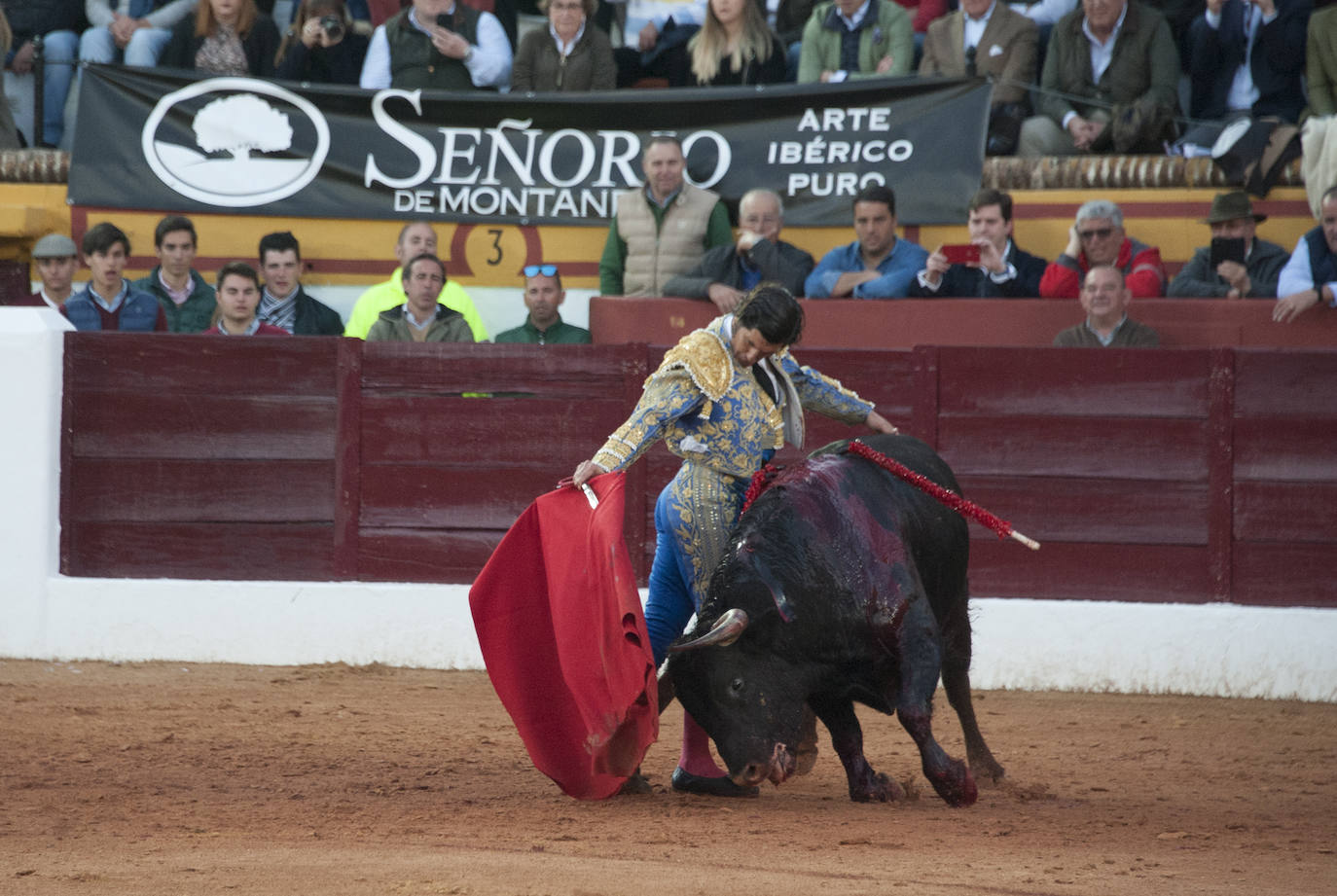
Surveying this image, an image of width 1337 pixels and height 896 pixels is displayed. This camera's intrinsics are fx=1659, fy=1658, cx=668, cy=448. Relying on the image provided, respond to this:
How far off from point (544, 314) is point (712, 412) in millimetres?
2913

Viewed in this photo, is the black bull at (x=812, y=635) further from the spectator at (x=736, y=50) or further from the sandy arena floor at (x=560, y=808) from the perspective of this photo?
the spectator at (x=736, y=50)

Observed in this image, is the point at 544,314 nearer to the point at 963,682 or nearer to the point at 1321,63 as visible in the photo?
the point at 963,682

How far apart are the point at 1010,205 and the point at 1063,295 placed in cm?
42

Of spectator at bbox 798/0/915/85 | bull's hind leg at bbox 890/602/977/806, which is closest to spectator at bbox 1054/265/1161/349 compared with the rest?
spectator at bbox 798/0/915/85

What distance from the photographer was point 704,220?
23.2 feet

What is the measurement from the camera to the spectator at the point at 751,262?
676cm

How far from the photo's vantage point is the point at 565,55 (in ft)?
25.7

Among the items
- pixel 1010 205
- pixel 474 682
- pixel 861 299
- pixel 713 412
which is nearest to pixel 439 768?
pixel 713 412

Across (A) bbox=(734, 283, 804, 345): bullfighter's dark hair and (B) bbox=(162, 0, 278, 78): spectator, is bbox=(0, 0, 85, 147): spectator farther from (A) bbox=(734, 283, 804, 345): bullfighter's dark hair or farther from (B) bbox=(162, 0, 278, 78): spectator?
(A) bbox=(734, 283, 804, 345): bullfighter's dark hair

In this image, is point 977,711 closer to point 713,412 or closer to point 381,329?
point 713,412

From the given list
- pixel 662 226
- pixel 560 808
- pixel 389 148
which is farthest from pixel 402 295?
pixel 560 808

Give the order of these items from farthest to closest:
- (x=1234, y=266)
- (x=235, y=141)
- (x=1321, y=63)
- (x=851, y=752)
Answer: (x=235, y=141), (x=1321, y=63), (x=1234, y=266), (x=851, y=752)

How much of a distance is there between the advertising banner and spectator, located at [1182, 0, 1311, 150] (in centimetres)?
198

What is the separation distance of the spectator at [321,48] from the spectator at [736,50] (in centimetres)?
172
